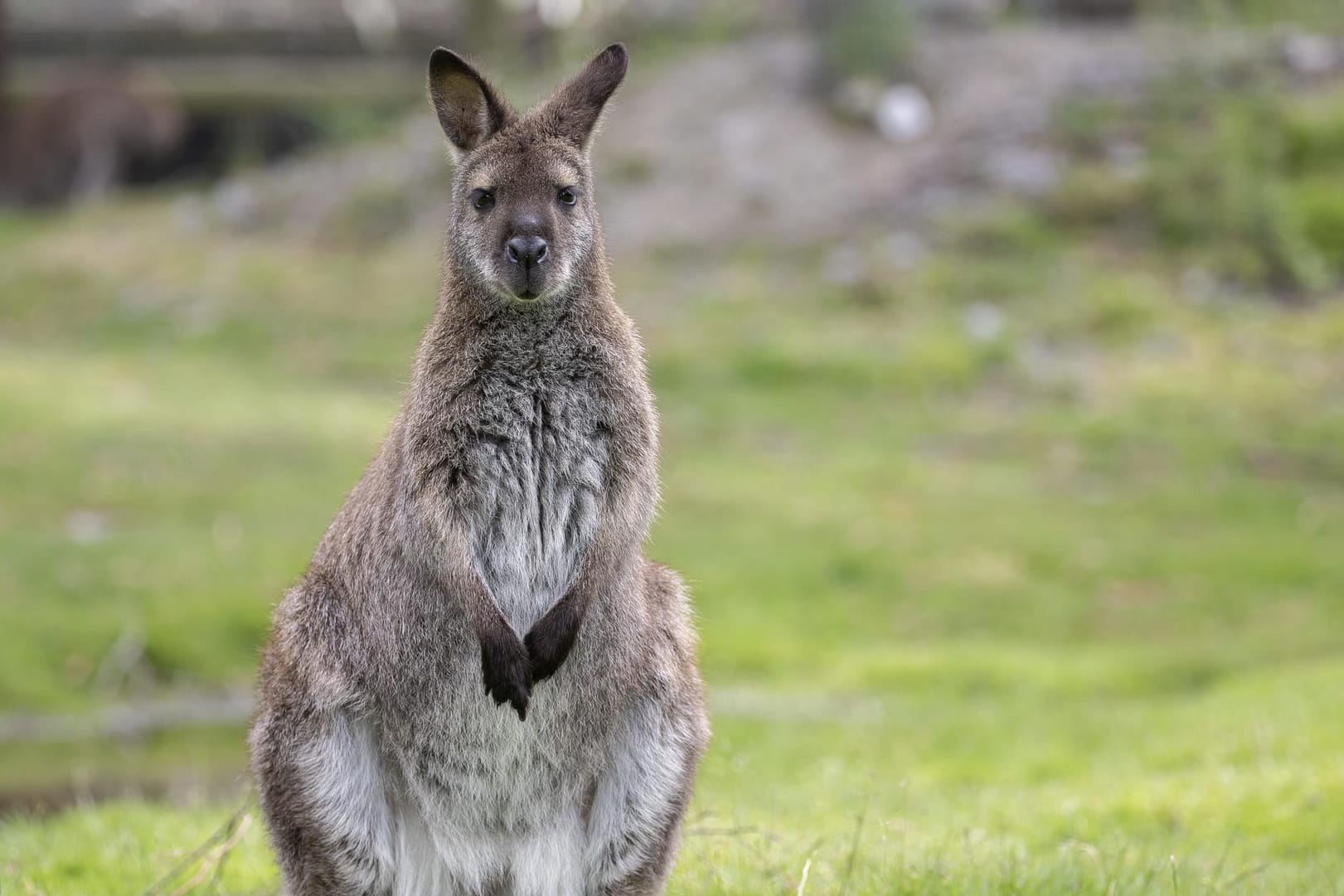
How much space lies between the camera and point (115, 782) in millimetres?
10438

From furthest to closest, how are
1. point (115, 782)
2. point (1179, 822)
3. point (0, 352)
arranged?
point (0, 352)
point (115, 782)
point (1179, 822)

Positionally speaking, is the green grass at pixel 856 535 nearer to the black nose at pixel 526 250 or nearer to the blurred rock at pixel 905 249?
the blurred rock at pixel 905 249

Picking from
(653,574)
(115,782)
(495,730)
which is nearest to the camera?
(495,730)

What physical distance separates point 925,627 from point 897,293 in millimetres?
7375

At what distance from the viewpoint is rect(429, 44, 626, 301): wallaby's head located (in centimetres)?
460

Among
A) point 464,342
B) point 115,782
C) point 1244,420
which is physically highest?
point 464,342

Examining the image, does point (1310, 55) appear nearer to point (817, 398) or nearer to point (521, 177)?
point (817, 398)

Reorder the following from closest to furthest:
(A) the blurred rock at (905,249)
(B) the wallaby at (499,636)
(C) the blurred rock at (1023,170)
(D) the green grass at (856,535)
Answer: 1. (B) the wallaby at (499,636)
2. (D) the green grass at (856,535)
3. (A) the blurred rock at (905,249)
4. (C) the blurred rock at (1023,170)

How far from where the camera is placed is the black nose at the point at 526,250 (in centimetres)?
453

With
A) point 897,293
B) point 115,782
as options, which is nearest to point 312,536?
point 115,782

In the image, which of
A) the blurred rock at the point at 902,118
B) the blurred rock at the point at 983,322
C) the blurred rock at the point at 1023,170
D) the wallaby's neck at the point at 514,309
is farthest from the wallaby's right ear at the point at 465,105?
the blurred rock at the point at 902,118

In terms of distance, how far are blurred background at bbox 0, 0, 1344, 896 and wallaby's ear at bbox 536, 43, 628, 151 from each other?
5.39 ft

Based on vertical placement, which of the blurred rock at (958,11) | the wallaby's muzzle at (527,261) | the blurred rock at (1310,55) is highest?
the blurred rock at (958,11)

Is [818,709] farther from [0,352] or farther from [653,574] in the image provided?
[0,352]
